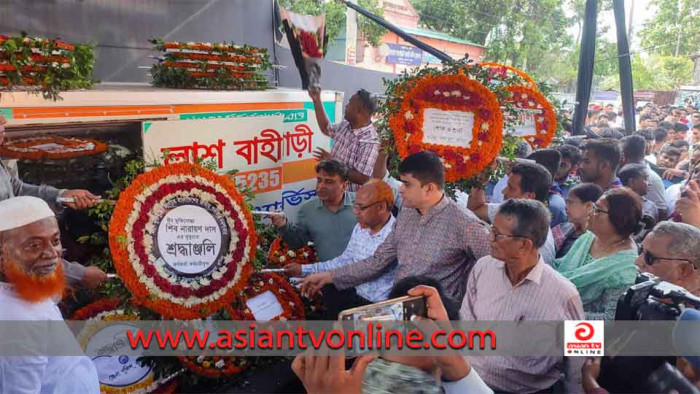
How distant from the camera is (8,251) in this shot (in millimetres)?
2359

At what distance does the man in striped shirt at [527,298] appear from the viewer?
2.52 m

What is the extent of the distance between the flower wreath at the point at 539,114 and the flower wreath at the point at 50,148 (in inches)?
149

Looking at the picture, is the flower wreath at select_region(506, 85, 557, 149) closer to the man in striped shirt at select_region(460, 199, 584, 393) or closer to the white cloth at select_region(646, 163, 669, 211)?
the white cloth at select_region(646, 163, 669, 211)

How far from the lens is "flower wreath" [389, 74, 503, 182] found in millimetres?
3881

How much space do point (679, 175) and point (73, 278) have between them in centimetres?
652

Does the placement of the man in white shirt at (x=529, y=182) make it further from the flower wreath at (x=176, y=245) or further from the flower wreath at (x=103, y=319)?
the flower wreath at (x=103, y=319)

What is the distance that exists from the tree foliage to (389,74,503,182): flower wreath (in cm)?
945

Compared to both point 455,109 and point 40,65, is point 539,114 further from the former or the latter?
point 40,65

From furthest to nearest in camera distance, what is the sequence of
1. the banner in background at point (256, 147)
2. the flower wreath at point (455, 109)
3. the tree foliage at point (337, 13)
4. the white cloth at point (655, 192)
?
1. the tree foliage at point (337, 13)
2. the white cloth at point (655, 192)
3. the banner in background at point (256, 147)
4. the flower wreath at point (455, 109)

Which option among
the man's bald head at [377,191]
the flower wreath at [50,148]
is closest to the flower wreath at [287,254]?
the man's bald head at [377,191]

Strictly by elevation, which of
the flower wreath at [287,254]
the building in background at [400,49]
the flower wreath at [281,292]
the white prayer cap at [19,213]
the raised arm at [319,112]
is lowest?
the flower wreath at [281,292]

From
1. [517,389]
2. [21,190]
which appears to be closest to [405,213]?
[517,389]

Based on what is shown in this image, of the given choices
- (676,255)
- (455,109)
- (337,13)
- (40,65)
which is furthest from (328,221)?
(337,13)

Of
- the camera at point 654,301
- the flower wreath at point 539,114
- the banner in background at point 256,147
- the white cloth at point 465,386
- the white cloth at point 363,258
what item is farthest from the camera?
the flower wreath at point 539,114
